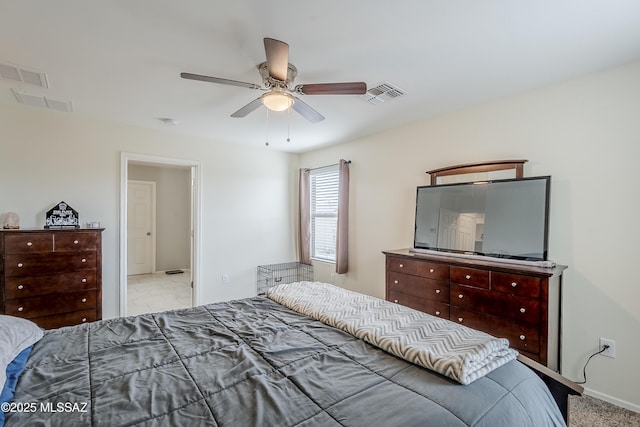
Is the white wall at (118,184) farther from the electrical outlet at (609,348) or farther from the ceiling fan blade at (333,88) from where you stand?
the electrical outlet at (609,348)

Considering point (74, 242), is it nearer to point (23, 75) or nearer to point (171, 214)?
point (23, 75)

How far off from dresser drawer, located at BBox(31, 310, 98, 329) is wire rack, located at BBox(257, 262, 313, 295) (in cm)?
216

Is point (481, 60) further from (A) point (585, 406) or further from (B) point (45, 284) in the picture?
(B) point (45, 284)

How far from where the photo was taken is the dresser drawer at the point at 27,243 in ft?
8.68

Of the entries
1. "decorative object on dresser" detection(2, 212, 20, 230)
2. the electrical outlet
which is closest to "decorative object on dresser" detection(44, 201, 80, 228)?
"decorative object on dresser" detection(2, 212, 20, 230)

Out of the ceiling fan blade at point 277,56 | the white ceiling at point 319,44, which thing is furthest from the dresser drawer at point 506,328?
the ceiling fan blade at point 277,56

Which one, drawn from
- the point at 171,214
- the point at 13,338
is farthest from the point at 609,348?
the point at 171,214

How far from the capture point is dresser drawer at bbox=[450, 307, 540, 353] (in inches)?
82.5

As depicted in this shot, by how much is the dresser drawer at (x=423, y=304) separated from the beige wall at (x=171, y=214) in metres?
5.77

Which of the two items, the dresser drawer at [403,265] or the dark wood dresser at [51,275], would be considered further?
the dresser drawer at [403,265]

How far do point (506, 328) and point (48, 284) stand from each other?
4.06 metres

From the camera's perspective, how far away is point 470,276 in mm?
2418

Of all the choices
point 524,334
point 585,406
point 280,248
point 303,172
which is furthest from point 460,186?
point 280,248

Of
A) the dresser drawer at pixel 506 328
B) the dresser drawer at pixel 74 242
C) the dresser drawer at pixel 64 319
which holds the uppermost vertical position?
the dresser drawer at pixel 74 242
